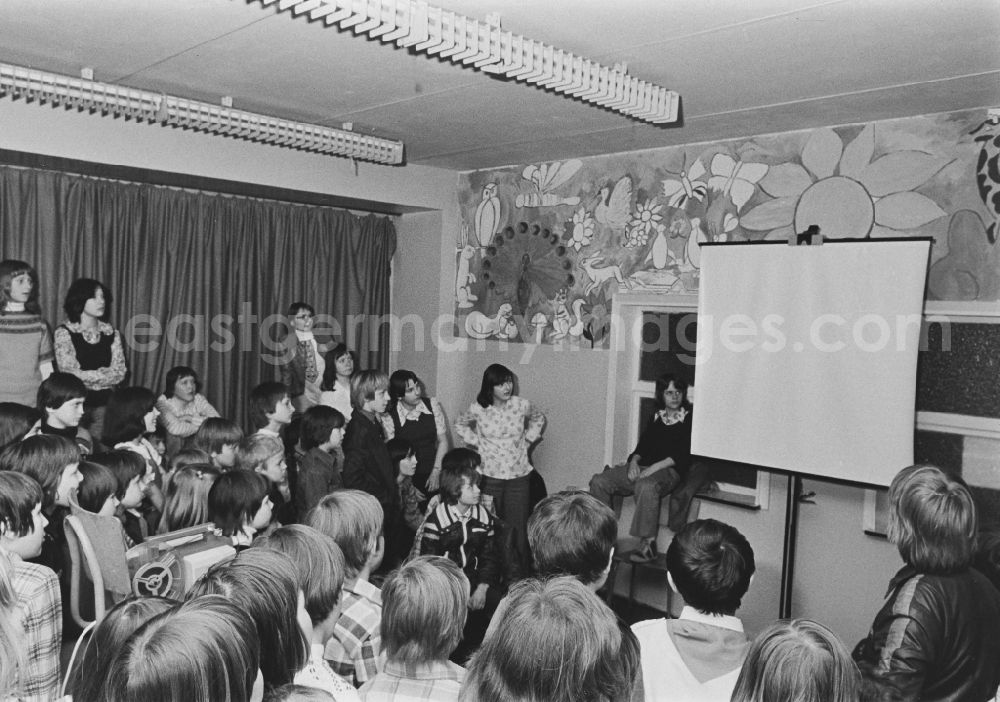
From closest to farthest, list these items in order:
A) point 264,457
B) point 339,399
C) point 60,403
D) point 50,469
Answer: point 50,469
point 264,457
point 60,403
point 339,399

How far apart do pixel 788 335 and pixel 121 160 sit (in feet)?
11.7

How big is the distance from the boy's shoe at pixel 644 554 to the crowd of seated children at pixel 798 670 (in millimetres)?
2938

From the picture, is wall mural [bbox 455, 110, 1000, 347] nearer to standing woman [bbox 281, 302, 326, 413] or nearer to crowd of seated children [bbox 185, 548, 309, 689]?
standing woman [bbox 281, 302, 326, 413]

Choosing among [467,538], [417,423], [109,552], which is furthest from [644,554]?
[109,552]

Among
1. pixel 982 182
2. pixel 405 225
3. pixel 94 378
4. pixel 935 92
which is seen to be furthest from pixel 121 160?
pixel 982 182

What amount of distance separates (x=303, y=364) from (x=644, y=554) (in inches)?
98.9

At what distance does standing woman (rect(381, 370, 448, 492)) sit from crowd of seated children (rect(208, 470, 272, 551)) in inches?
75.0

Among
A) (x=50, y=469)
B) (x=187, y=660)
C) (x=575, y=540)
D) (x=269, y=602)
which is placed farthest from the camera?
(x=50, y=469)

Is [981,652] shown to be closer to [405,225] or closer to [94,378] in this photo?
[94,378]

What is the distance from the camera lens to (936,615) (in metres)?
1.88

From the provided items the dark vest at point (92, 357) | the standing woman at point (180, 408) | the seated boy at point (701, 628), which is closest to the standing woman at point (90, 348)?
the dark vest at point (92, 357)

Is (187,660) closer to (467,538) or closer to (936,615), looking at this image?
(936,615)

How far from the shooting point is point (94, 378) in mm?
4195

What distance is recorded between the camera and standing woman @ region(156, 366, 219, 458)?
4305 millimetres
